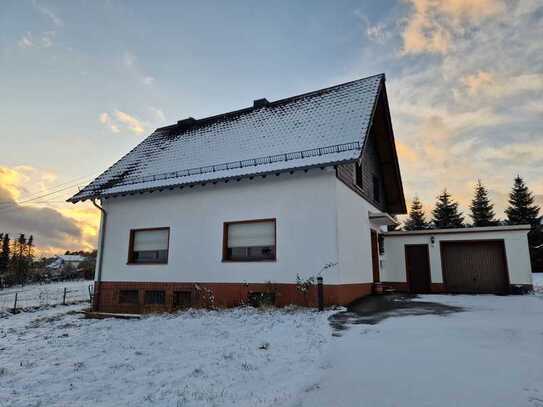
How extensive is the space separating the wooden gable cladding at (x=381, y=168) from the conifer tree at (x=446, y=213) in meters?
22.3

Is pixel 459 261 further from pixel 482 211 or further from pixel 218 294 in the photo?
pixel 482 211

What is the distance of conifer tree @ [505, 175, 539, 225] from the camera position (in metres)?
A: 33.1

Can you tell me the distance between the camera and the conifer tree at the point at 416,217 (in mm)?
41094

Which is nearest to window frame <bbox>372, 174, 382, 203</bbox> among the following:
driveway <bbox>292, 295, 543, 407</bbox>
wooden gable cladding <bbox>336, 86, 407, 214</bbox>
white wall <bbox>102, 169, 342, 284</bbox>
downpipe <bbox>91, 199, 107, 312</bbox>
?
wooden gable cladding <bbox>336, 86, 407, 214</bbox>

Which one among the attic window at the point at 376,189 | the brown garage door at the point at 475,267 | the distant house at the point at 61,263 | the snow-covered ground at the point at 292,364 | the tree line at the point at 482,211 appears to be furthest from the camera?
the distant house at the point at 61,263

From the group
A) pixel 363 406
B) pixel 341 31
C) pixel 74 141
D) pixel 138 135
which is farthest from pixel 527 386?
pixel 138 135

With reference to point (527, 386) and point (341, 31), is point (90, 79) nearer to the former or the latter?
point (341, 31)

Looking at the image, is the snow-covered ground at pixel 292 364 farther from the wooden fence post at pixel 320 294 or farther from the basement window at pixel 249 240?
the basement window at pixel 249 240

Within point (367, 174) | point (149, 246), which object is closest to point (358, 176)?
point (367, 174)

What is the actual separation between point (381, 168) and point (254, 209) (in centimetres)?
840

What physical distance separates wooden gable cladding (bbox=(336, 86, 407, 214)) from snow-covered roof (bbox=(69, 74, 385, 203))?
1195 mm

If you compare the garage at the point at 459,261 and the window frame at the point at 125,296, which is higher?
the garage at the point at 459,261

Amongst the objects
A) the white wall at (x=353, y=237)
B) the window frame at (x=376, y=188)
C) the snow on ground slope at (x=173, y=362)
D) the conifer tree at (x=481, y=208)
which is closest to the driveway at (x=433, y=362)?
the snow on ground slope at (x=173, y=362)

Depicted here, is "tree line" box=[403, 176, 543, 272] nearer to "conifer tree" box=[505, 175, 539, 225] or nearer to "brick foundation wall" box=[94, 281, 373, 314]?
"conifer tree" box=[505, 175, 539, 225]
